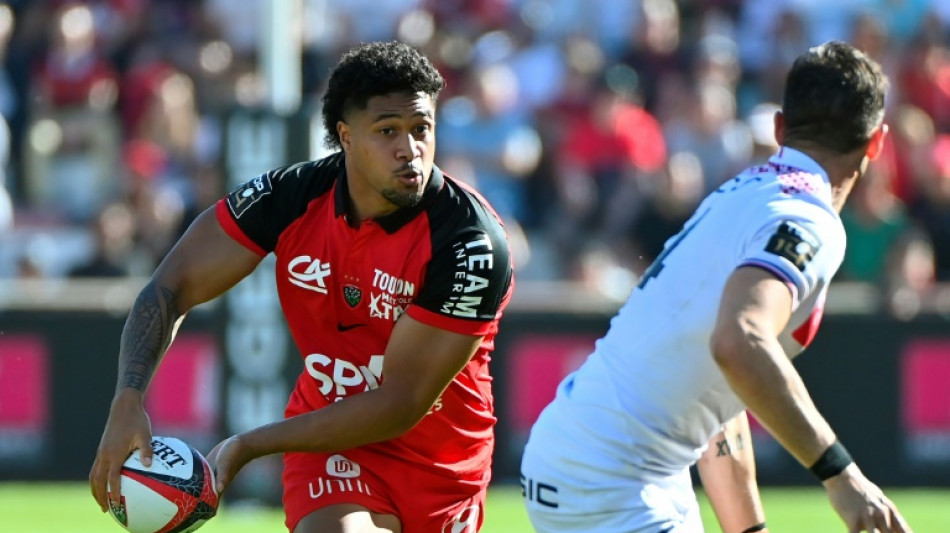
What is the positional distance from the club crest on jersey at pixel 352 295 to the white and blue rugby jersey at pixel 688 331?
982 mm

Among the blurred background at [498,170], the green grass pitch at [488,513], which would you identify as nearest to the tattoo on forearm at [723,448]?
the green grass pitch at [488,513]

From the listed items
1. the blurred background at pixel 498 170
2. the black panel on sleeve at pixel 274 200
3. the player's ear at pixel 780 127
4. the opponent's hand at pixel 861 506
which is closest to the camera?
the opponent's hand at pixel 861 506

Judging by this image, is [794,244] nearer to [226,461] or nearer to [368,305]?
[368,305]

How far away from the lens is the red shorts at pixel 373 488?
554cm

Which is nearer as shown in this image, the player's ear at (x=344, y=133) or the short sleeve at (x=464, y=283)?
the short sleeve at (x=464, y=283)

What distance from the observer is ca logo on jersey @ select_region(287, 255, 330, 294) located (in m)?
5.59

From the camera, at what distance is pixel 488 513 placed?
37.8ft

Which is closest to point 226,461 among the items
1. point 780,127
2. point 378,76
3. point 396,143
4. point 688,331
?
point 396,143

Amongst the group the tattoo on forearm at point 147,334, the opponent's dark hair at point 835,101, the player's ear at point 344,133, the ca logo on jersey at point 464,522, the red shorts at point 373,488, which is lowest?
the ca logo on jersey at point 464,522

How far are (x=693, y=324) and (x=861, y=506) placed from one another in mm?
744

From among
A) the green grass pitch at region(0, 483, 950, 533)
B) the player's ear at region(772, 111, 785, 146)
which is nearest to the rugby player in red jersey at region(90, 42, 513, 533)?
the player's ear at region(772, 111, 785, 146)

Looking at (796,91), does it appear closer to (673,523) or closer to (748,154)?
(673,523)

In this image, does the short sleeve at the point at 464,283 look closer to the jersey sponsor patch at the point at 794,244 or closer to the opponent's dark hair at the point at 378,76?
the opponent's dark hair at the point at 378,76

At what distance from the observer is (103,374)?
12656 mm
